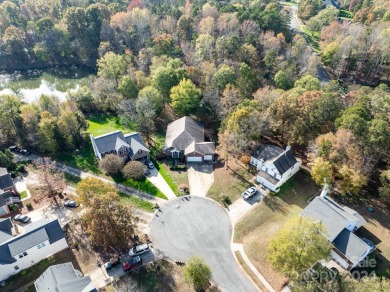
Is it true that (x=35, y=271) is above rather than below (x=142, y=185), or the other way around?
below

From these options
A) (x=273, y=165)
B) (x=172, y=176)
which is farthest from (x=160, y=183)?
(x=273, y=165)

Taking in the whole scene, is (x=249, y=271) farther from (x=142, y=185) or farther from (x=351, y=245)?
(x=142, y=185)

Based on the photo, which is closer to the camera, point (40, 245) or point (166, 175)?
point (40, 245)

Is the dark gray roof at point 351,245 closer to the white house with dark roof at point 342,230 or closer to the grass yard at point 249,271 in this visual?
the white house with dark roof at point 342,230

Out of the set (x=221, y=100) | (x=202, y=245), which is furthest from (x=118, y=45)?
(x=202, y=245)

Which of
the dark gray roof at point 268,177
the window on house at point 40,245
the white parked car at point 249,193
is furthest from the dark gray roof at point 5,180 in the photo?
the dark gray roof at point 268,177

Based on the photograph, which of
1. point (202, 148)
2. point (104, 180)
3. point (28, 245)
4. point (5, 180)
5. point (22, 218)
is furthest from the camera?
point (202, 148)

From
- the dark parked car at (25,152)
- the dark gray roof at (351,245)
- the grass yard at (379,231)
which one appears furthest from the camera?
the dark parked car at (25,152)
